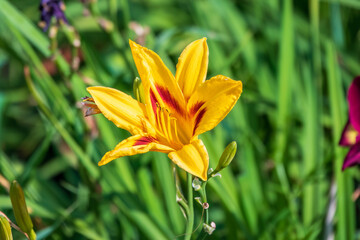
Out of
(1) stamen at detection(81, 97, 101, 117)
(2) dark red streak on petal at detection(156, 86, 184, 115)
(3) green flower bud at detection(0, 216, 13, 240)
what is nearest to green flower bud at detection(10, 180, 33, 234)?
(3) green flower bud at detection(0, 216, 13, 240)

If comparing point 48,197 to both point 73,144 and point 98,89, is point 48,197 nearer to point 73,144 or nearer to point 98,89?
point 73,144

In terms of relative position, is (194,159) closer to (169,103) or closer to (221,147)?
(169,103)

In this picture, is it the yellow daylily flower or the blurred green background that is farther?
the blurred green background

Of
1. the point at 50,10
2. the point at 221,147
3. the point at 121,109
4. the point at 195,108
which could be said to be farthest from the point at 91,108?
the point at 221,147

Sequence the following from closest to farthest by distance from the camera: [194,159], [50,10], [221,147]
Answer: [194,159] < [50,10] < [221,147]

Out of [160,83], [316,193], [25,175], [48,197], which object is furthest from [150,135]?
[48,197]

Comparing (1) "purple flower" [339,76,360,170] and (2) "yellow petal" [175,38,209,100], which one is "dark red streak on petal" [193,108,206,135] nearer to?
(2) "yellow petal" [175,38,209,100]
